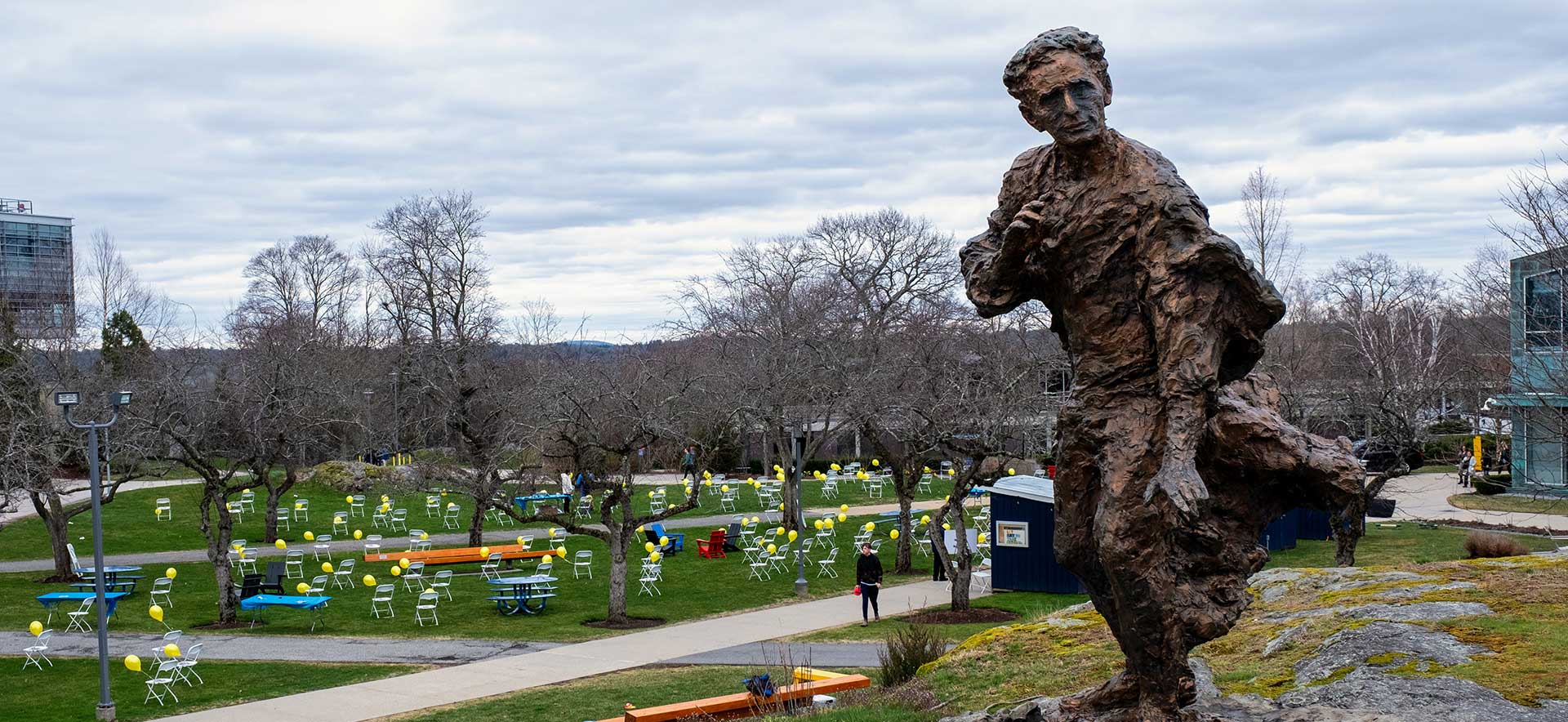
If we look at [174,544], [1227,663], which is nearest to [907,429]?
[1227,663]

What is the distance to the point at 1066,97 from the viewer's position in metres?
5.77

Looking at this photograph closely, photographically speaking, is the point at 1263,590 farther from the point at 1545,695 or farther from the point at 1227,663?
the point at 1545,695

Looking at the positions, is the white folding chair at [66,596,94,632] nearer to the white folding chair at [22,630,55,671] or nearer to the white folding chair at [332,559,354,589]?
the white folding chair at [22,630,55,671]

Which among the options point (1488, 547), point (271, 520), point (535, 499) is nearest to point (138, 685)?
point (271, 520)

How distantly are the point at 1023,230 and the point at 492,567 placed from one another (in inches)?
774

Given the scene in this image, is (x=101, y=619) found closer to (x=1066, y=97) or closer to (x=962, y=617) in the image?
(x=962, y=617)

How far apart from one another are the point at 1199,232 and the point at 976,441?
14.0 meters

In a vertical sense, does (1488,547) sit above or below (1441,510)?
above

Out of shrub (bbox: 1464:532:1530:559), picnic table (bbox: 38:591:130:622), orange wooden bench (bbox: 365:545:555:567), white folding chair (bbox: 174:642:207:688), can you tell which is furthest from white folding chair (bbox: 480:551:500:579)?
shrub (bbox: 1464:532:1530:559)

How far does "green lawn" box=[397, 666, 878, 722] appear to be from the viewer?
12.9m

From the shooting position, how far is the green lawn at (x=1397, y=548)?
2172 cm

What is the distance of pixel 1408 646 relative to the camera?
792cm

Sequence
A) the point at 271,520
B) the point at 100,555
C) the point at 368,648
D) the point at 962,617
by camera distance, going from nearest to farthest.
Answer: the point at 100,555 → the point at 368,648 → the point at 962,617 → the point at 271,520

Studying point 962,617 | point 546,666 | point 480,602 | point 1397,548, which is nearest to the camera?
point 546,666
